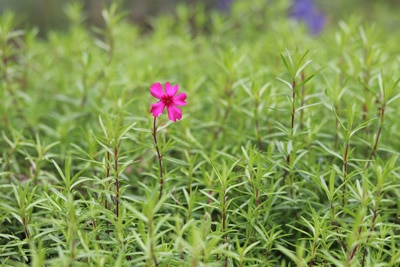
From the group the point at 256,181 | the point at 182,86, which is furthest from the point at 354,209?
the point at 182,86

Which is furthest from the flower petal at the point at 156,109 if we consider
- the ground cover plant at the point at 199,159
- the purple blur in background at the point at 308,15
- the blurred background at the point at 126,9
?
the blurred background at the point at 126,9

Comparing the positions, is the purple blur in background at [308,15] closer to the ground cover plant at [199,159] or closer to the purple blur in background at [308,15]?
the purple blur in background at [308,15]

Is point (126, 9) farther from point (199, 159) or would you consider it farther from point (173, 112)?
point (173, 112)

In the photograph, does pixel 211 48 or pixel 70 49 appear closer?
pixel 70 49

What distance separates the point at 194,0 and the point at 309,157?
19.3 ft

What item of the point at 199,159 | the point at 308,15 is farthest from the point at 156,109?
the point at 308,15

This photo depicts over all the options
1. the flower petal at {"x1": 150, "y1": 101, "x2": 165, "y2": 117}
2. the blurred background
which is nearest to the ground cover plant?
the flower petal at {"x1": 150, "y1": 101, "x2": 165, "y2": 117}

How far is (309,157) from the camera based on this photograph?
2012 mm

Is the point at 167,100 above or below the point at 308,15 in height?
below

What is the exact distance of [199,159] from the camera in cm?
216

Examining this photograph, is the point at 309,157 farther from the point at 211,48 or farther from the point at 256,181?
the point at 211,48

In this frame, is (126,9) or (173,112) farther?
(126,9)

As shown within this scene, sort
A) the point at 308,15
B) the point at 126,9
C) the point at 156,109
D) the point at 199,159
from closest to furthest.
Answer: the point at 156,109 → the point at 199,159 → the point at 308,15 → the point at 126,9

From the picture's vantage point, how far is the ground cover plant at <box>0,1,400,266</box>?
62.2 inches
